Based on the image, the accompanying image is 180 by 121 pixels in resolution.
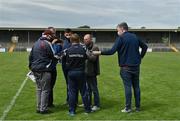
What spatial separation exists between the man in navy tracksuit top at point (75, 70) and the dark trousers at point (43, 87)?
1.86 ft

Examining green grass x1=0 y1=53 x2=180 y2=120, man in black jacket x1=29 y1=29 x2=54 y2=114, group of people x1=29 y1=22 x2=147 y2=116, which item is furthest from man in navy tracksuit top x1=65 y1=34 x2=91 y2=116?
man in black jacket x1=29 y1=29 x2=54 y2=114

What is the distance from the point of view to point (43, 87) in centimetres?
1055

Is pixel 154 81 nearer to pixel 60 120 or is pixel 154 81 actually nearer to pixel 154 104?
pixel 154 104

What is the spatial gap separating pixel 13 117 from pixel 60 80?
8790 millimetres

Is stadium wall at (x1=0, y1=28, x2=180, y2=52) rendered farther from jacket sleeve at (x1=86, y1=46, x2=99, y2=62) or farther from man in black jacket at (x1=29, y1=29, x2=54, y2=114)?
man in black jacket at (x1=29, y1=29, x2=54, y2=114)

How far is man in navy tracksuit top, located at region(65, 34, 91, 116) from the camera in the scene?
1018 centimetres

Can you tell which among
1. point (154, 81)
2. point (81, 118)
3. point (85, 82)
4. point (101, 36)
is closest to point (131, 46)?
point (85, 82)

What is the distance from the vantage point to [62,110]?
11031 mm

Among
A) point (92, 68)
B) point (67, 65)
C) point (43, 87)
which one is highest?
point (67, 65)

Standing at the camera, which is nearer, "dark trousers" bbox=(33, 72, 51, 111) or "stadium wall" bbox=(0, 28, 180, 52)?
"dark trousers" bbox=(33, 72, 51, 111)

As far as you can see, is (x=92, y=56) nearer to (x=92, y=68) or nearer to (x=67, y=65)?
(x=92, y=68)

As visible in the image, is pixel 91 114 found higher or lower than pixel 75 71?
lower

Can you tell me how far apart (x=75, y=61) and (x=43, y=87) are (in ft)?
3.38

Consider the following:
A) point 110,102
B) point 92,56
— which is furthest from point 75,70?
point 110,102
